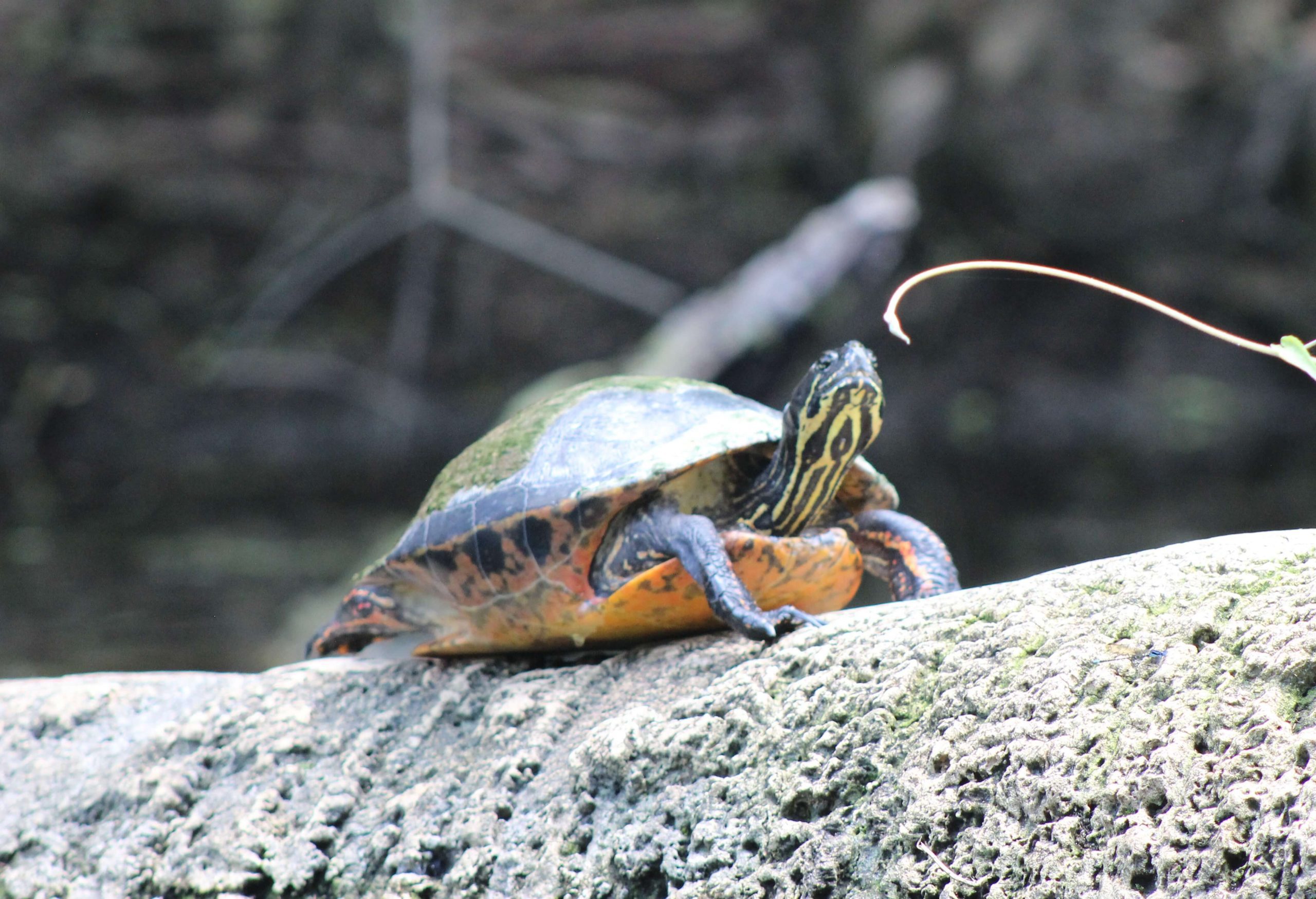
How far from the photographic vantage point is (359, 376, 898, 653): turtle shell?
1.70 metres

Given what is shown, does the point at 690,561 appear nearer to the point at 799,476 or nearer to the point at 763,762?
the point at 799,476

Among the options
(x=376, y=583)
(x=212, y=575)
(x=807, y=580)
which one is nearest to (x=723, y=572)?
(x=807, y=580)

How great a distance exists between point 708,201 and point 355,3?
11.3 feet

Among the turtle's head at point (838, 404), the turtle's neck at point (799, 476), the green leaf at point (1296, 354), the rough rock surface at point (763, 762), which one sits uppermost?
the turtle's head at point (838, 404)

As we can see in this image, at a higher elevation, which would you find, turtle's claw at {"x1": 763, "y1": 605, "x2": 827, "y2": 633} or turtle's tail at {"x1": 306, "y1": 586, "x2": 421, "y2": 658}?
turtle's tail at {"x1": 306, "y1": 586, "x2": 421, "y2": 658}

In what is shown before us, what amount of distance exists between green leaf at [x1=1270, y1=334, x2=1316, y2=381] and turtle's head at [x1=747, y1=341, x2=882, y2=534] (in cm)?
74

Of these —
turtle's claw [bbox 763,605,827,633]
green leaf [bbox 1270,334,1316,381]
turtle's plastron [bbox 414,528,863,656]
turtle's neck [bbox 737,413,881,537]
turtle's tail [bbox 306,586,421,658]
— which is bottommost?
turtle's claw [bbox 763,605,827,633]

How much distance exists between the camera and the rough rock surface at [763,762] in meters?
0.98

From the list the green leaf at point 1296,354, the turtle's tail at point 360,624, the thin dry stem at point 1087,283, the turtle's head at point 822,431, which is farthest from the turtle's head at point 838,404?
the turtle's tail at point 360,624

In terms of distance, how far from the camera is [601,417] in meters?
1.83

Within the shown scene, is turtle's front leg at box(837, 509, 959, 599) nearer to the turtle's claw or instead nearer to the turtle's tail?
the turtle's claw

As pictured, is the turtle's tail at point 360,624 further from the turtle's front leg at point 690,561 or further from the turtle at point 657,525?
the turtle's front leg at point 690,561

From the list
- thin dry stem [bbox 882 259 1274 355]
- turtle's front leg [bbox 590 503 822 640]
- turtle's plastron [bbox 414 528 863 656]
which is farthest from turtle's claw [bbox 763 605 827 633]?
thin dry stem [bbox 882 259 1274 355]

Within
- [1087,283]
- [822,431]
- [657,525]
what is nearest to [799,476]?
[822,431]
